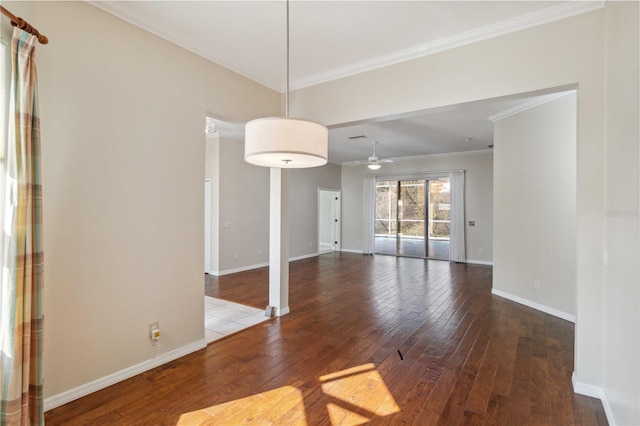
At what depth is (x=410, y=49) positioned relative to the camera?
3045 millimetres

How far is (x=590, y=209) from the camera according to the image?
237cm

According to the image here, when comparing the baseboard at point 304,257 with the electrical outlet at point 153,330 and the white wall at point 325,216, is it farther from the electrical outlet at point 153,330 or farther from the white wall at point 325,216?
the electrical outlet at point 153,330

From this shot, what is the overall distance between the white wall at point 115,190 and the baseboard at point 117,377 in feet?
0.08

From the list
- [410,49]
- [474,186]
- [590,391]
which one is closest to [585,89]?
[410,49]

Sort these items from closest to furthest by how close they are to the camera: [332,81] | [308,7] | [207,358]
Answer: [308,7], [207,358], [332,81]

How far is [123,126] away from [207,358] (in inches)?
87.6

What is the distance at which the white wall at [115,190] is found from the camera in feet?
7.17

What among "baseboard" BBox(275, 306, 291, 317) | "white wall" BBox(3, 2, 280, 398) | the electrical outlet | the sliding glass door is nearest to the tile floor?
"baseboard" BBox(275, 306, 291, 317)

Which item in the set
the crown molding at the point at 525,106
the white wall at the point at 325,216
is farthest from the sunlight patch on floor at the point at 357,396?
the white wall at the point at 325,216

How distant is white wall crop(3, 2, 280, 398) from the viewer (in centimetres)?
219

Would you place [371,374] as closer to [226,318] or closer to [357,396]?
[357,396]

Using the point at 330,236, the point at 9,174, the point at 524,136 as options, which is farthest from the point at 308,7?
the point at 330,236

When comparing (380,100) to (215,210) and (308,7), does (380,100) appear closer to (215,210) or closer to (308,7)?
(308,7)

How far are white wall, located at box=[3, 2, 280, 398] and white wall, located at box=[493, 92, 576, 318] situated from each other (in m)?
4.45
